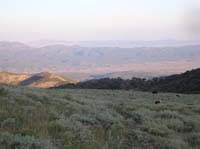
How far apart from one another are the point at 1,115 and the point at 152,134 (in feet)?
16.3

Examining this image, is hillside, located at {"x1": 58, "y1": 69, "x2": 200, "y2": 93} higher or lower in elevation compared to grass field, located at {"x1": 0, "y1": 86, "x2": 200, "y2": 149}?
higher

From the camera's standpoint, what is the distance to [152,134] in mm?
13602

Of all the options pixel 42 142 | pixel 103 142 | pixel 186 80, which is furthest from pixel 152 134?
pixel 186 80

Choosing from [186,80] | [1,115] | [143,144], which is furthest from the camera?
[186,80]

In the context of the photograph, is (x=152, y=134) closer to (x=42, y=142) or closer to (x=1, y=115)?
(x=1, y=115)

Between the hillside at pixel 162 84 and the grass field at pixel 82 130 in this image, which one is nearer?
the grass field at pixel 82 130

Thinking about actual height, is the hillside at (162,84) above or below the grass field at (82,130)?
above

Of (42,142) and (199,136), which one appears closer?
(42,142)

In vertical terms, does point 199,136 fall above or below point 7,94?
below

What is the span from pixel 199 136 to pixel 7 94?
262 inches

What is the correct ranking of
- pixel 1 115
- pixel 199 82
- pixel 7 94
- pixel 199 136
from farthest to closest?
1. pixel 199 82
2. pixel 7 94
3. pixel 199 136
4. pixel 1 115

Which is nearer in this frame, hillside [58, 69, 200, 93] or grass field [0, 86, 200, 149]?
grass field [0, 86, 200, 149]

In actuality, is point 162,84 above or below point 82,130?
above

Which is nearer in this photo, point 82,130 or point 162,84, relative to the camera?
point 82,130
